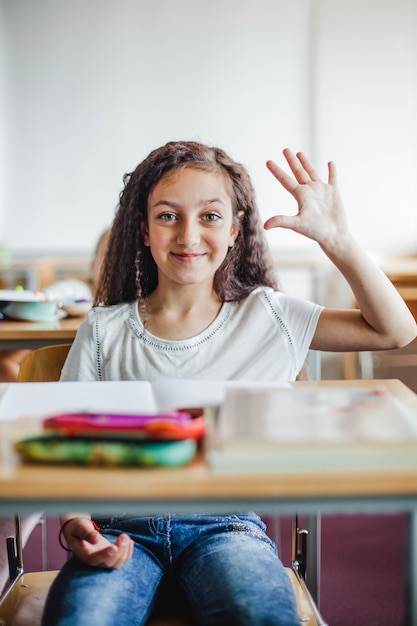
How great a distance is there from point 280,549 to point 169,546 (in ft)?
4.41

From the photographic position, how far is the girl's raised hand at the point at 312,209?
1.40m

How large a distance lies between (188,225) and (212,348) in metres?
0.22

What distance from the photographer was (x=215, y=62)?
5.27 metres

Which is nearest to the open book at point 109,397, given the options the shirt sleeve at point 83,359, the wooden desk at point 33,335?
the shirt sleeve at point 83,359

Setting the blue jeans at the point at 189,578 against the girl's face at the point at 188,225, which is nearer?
the blue jeans at the point at 189,578

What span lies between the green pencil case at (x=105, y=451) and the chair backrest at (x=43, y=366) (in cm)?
82

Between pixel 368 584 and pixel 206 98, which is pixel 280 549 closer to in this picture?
pixel 368 584

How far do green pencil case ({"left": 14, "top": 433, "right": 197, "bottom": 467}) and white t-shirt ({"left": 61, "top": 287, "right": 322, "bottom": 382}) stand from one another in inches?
23.2

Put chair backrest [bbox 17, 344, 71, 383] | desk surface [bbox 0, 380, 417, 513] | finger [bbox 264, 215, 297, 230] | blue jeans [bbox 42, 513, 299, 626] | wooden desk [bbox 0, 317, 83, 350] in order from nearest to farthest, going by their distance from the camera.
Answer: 1. desk surface [bbox 0, 380, 417, 513]
2. blue jeans [bbox 42, 513, 299, 626]
3. finger [bbox 264, 215, 297, 230]
4. chair backrest [bbox 17, 344, 71, 383]
5. wooden desk [bbox 0, 317, 83, 350]

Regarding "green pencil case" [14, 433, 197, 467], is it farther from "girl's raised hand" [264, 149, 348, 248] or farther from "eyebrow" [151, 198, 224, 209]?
"eyebrow" [151, 198, 224, 209]

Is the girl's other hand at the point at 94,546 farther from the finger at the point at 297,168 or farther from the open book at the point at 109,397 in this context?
the finger at the point at 297,168

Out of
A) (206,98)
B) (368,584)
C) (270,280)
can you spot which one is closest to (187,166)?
(270,280)

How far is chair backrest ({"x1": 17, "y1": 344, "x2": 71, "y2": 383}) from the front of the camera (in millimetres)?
1703

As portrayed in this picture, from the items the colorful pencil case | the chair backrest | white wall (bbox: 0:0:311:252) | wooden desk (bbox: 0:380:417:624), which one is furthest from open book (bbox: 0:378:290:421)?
white wall (bbox: 0:0:311:252)
